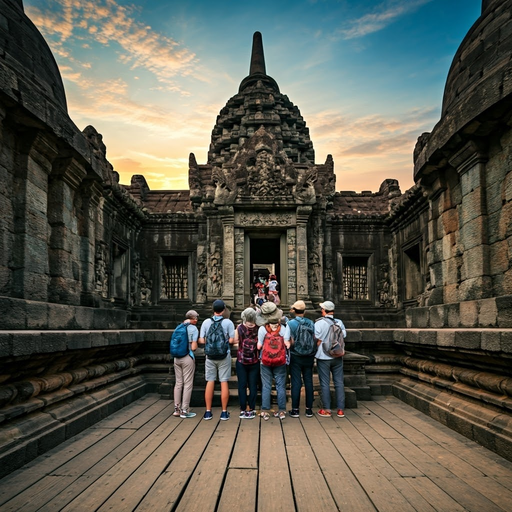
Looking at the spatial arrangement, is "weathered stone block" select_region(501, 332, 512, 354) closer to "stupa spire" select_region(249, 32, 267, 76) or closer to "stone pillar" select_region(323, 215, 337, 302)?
"stone pillar" select_region(323, 215, 337, 302)

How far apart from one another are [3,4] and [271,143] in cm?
752

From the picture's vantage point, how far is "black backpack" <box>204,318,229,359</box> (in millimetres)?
4789

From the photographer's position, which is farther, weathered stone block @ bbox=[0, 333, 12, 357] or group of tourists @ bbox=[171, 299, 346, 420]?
group of tourists @ bbox=[171, 299, 346, 420]

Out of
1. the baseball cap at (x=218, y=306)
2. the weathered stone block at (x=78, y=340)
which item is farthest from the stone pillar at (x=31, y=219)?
the baseball cap at (x=218, y=306)

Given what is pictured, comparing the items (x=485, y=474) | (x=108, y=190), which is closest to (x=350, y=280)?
(x=108, y=190)

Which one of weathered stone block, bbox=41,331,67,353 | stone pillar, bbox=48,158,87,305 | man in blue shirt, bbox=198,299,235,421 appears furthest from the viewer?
stone pillar, bbox=48,158,87,305

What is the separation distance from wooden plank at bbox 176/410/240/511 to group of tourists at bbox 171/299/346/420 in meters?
0.77

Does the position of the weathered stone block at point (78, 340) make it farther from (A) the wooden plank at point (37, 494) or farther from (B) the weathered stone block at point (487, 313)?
(B) the weathered stone block at point (487, 313)

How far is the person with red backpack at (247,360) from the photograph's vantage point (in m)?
4.84

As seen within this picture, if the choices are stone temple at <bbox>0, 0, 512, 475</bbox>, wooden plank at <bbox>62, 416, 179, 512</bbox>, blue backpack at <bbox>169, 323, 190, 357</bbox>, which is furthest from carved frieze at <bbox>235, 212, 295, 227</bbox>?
wooden plank at <bbox>62, 416, 179, 512</bbox>

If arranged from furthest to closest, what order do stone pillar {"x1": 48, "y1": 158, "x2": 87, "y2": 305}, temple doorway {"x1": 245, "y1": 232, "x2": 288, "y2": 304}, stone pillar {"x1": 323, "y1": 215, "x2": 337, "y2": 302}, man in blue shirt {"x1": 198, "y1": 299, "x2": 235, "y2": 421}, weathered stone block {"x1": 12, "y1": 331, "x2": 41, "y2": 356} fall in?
1. stone pillar {"x1": 323, "y1": 215, "x2": 337, "y2": 302}
2. temple doorway {"x1": 245, "y1": 232, "x2": 288, "y2": 304}
3. stone pillar {"x1": 48, "y1": 158, "x2": 87, "y2": 305}
4. man in blue shirt {"x1": 198, "y1": 299, "x2": 235, "y2": 421}
5. weathered stone block {"x1": 12, "y1": 331, "x2": 41, "y2": 356}

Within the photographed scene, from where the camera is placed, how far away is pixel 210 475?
2.96 metres

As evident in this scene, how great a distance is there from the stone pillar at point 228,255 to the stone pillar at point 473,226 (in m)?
6.39

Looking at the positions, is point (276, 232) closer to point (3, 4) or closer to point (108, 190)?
point (108, 190)
